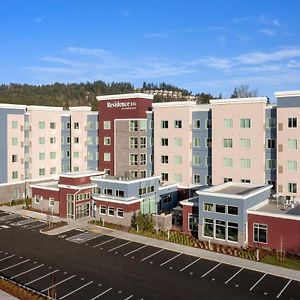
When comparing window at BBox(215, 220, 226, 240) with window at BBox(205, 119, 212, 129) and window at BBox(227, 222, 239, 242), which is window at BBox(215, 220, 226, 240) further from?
window at BBox(205, 119, 212, 129)

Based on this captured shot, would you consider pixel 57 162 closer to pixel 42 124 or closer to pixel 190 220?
pixel 42 124

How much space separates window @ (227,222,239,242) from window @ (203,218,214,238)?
164cm

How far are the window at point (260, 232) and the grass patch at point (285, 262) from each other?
2579mm

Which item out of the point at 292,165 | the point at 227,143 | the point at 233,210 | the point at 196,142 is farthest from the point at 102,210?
the point at 292,165

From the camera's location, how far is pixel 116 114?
5481 centimetres

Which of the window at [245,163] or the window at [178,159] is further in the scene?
the window at [178,159]

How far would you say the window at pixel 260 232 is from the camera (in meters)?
33.8

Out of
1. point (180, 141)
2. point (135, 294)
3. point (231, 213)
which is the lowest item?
point (135, 294)

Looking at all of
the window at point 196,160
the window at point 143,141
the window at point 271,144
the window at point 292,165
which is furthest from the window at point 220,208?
the window at point 143,141

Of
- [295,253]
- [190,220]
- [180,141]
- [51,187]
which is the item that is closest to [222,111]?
[180,141]

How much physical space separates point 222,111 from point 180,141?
7141mm

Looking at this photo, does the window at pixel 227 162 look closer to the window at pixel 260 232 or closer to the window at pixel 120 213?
the window at pixel 260 232

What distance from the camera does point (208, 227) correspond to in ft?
119

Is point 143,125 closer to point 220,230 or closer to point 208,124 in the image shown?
point 208,124
